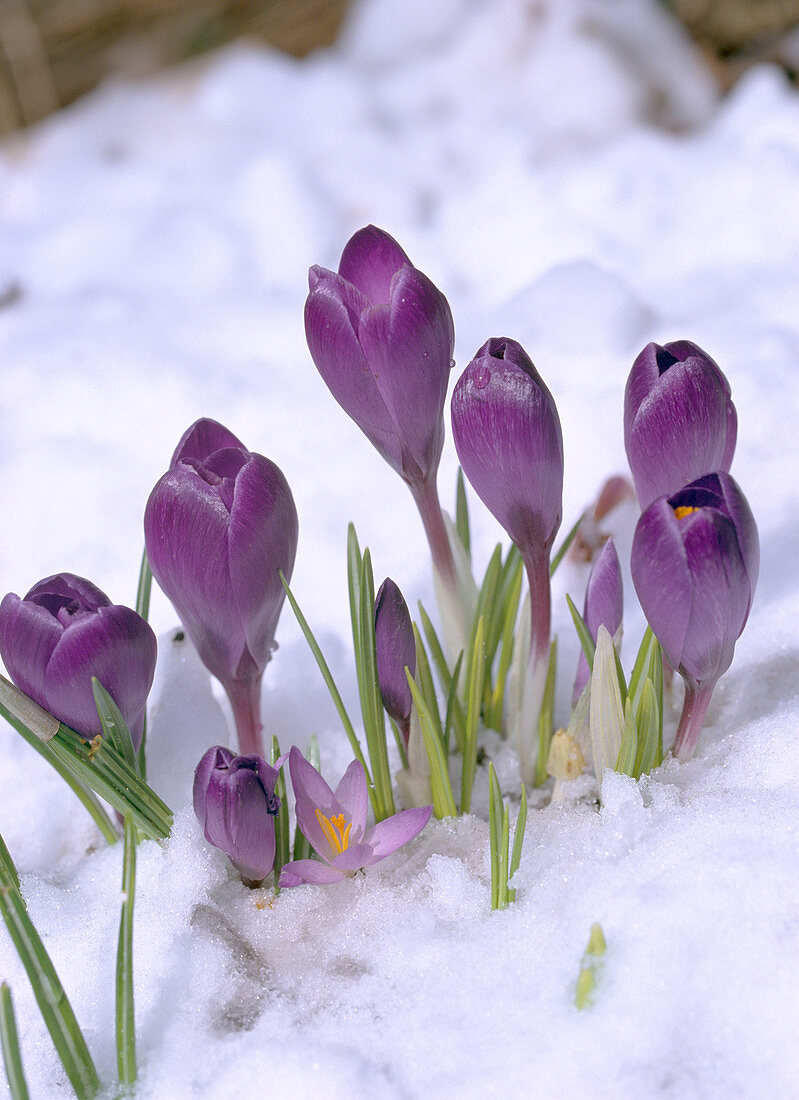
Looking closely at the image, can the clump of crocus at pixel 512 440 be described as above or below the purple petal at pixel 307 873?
above

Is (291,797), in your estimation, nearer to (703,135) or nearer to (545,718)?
(545,718)

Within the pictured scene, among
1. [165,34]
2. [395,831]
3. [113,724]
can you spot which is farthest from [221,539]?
[165,34]

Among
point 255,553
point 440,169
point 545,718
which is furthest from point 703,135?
point 255,553

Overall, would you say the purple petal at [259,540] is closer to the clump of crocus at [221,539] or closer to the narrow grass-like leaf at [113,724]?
the clump of crocus at [221,539]

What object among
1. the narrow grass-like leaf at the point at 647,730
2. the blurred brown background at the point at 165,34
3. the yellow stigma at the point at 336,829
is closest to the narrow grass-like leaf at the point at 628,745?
the narrow grass-like leaf at the point at 647,730

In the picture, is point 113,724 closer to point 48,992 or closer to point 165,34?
point 48,992

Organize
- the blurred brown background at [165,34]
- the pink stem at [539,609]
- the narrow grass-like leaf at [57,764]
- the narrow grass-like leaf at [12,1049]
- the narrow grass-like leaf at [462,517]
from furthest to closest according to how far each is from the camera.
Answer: the blurred brown background at [165,34]
the narrow grass-like leaf at [462,517]
the pink stem at [539,609]
the narrow grass-like leaf at [57,764]
the narrow grass-like leaf at [12,1049]
